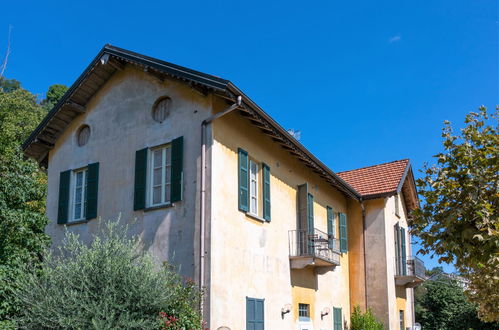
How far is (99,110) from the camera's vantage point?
1673 centimetres

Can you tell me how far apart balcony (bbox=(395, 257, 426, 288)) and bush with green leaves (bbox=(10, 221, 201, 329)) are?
12.7 metres

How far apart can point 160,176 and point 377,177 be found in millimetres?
11880

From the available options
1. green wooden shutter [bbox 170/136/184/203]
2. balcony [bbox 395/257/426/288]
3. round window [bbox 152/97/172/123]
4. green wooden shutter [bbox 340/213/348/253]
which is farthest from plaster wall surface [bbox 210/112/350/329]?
balcony [bbox 395/257/426/288]

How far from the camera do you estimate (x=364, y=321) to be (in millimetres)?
20703

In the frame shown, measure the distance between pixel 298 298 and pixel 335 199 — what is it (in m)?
5.53

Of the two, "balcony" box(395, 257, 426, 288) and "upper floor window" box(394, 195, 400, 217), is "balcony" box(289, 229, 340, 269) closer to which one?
"balcony" box(395, 257, 426, 288)

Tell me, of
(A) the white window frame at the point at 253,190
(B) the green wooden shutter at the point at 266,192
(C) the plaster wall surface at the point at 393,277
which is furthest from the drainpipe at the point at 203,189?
(C) the plaster wall surface at the point at 393,277

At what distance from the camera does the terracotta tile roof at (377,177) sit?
22.8 meters

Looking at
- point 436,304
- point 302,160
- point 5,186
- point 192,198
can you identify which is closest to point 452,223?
point 192,198

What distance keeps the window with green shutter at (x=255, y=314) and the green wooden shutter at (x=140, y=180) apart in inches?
140

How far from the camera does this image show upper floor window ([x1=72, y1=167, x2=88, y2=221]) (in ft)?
53.6

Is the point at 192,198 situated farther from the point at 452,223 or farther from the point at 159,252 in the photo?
the point at 452,223

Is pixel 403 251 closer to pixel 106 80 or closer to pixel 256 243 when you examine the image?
pixel 256 243

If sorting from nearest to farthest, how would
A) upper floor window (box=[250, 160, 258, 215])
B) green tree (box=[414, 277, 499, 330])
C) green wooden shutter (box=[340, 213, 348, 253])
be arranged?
upper floor window (box=[250, 160, 258, 215])
green wooden shutter (box=[340, 213, 348, 253])
green tree (box=[414, 277, 499, 330])
